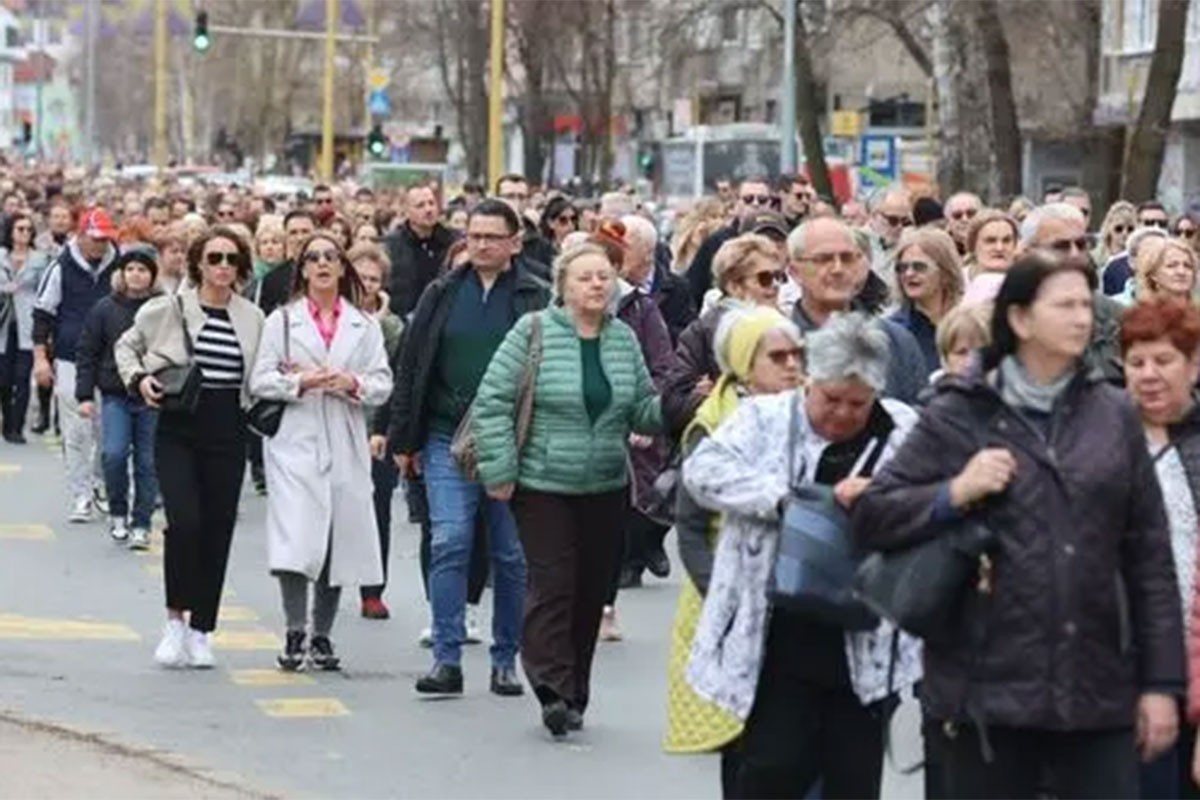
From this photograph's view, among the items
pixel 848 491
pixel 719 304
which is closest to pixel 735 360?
pixel 848 491

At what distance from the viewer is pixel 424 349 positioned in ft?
42.7

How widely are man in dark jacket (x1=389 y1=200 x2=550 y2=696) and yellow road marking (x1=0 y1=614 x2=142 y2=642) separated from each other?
231 cm

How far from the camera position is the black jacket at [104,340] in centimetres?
1841

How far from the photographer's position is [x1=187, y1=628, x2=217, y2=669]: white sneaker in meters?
13.8

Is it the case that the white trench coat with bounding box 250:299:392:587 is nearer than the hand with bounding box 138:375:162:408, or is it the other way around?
the white trench coat with bounding box 250:299:392:587

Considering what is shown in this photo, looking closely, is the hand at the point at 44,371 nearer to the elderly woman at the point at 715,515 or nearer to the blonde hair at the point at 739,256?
the blonde hair at the point at 739,256

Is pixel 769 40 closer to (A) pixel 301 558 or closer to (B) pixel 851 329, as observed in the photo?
(A) pixel 301 558

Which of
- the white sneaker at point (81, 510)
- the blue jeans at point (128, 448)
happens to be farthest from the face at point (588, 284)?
the white sneaker at point (81, 510)

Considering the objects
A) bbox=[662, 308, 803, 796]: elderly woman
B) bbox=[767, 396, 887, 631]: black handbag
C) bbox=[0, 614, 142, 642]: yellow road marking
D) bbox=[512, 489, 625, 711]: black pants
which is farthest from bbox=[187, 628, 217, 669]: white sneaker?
bbox=[767, 396, 887, 631]: black handbag

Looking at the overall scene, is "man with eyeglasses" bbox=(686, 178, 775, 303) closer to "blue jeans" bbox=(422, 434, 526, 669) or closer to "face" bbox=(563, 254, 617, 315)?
"blue jeans" bbox=(422, 434, 526, 669)

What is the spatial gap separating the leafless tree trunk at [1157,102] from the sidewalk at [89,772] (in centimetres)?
2659

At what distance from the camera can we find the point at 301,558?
1345cm

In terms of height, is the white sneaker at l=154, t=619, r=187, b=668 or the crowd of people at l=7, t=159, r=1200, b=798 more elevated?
the crowd of people at l=7, t=159, r=1200, b=798

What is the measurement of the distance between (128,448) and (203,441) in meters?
5.13
